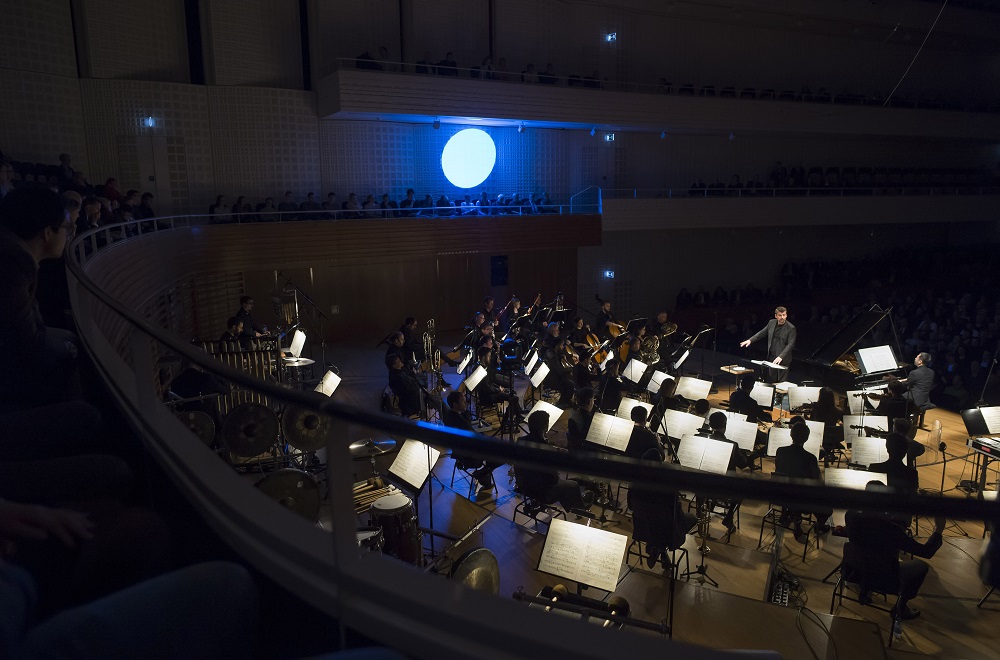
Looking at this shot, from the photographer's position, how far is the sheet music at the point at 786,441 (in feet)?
26.5

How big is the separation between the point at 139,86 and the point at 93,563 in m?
17.3

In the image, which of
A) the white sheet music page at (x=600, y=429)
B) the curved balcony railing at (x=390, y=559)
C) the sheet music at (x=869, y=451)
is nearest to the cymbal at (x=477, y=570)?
the curved balcony railing at (x=390, y=559)

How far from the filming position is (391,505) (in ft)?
19.5

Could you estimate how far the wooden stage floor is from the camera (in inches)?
224

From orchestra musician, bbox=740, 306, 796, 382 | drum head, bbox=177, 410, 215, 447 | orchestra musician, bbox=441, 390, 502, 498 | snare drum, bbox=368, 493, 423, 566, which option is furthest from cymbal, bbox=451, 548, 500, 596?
orchestra musician, bbox=740, 306, 796, 382

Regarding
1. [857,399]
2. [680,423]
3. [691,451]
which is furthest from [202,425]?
[857,399]

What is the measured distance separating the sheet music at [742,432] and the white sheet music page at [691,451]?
3.53 feet

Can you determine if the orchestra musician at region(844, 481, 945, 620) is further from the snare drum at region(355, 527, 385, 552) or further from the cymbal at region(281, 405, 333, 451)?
the cymbal at region(281, 405, 333, 451)

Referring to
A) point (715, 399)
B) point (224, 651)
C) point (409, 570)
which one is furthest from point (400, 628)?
point (715, 399)

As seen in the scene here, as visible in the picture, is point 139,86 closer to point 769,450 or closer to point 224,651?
point 769,450

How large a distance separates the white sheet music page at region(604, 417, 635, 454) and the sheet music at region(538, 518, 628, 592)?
2.19 metres

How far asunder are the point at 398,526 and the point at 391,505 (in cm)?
19

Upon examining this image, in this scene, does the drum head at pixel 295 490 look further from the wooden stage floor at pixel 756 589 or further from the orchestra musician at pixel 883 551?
the orchestra musician at pixel 883 551

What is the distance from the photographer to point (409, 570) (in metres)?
1.59
